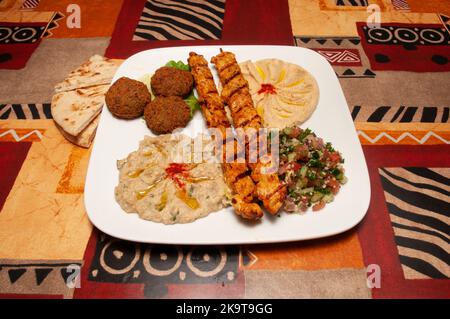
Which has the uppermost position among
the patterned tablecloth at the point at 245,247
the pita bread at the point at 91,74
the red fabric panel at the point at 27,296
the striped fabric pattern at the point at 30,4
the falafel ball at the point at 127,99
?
the striped fabric pattern at the point at 30,4

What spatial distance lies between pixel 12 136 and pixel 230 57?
2688 millimetres

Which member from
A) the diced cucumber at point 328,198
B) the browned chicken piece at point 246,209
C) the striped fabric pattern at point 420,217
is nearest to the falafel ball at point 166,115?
the browned chicken piece at point 246,209

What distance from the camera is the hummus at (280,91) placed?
3676 millimetres

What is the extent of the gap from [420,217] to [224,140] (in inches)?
80.0

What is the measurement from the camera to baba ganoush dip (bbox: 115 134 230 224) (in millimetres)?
2912

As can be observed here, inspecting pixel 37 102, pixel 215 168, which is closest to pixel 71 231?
pixel 215 168

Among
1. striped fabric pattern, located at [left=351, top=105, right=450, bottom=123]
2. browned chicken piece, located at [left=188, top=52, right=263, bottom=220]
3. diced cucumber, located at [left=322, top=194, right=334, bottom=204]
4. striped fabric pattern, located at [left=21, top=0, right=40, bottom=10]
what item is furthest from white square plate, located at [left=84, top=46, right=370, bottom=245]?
striped fabric pattern, located at [left=21, top=0, right=40, bottom=10]

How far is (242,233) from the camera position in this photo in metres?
2.82

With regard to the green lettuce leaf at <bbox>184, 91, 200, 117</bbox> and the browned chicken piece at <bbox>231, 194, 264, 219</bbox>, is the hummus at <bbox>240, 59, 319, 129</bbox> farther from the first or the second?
the browned chicken piece at <bbox>231, 194, 264, 219</bbox>

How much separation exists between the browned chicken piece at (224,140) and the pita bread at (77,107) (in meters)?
1.13

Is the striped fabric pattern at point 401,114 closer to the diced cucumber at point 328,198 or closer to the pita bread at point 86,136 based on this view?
the diced cucumber at point 328,198

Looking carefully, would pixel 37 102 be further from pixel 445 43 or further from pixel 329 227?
pixel 445 43

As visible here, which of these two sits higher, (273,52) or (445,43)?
(273,52)

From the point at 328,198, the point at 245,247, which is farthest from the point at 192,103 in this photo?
the point at 328,198
